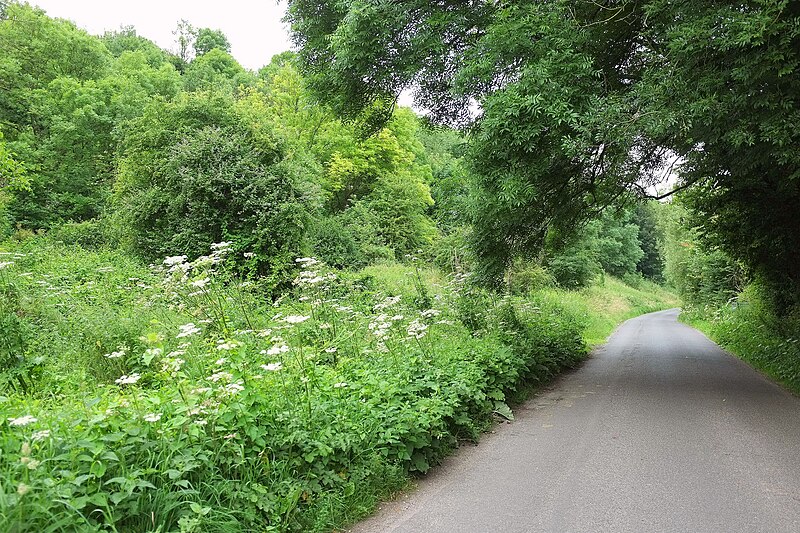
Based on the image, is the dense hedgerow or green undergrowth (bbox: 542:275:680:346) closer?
the dense hedgerow

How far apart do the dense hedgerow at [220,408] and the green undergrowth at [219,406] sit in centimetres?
2

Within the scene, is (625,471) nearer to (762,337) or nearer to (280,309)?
(280,309)

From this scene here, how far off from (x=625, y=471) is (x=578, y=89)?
17.1ft

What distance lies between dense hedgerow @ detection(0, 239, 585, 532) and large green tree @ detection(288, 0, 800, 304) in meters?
3.03

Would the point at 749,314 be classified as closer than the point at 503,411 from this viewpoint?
No

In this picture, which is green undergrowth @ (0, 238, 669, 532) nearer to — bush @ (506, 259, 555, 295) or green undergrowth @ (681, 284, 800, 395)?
green undergrowth @ (681, 284, 800, 395)

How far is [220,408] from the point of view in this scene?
3793 millimetres

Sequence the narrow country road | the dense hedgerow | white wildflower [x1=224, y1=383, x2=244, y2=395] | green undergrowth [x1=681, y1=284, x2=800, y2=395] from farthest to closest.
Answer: green undergrowth [x1=681, y1=284, x2=800, y2=395] → the narrow country road → white wildflower [x1=224, y1=383, x2=244, y2=395] → the dense hedgerow

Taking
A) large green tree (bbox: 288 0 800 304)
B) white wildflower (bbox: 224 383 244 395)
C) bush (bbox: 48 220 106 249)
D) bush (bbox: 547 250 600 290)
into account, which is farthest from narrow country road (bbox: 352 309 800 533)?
bush (bbox: 547 250 600 290)

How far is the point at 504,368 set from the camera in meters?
7.75

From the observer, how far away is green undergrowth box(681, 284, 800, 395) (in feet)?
35.2

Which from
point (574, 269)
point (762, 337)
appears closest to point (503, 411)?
point (762, 337)

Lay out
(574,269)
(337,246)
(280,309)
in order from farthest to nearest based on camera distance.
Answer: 1. (574,269)
2. (337,246)
3. (280,309)

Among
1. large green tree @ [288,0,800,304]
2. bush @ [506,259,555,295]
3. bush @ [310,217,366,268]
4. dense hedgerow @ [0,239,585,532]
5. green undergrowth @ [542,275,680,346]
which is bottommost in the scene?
green undergrowth @ [542,275,680,346]
